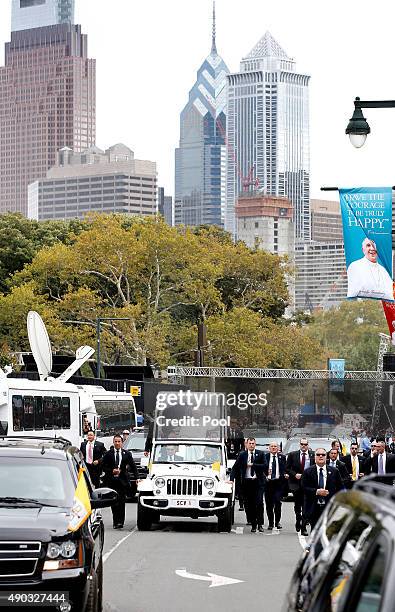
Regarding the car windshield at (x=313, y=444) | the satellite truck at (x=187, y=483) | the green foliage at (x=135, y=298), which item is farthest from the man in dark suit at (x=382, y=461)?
the green foliage at (x=135, y=298)

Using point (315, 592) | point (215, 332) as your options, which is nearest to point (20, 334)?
point (215, 332)

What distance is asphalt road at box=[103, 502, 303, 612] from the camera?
15266 millimetres

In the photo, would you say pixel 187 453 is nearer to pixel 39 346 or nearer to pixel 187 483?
pixel 187 483

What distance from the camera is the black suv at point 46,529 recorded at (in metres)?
11.2

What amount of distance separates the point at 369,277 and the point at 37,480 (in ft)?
41.8

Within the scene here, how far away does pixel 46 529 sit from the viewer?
37.3ft

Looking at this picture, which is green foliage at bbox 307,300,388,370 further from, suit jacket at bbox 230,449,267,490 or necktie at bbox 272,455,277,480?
necktie at bbox 272,455,277,480

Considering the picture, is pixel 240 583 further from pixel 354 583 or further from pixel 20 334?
pixel 20 334

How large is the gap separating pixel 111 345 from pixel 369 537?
7876 cm

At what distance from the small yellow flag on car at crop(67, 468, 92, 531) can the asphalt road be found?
215 centimetres

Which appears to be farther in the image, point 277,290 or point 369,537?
point 277,290

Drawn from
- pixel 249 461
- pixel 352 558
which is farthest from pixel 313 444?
pixel 352 558

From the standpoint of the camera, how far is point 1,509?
11727 millimetres

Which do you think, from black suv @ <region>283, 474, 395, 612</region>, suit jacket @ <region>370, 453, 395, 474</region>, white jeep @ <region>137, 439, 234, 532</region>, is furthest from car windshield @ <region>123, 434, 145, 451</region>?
black suv @ <region>283, 474, 395, 612</region>
